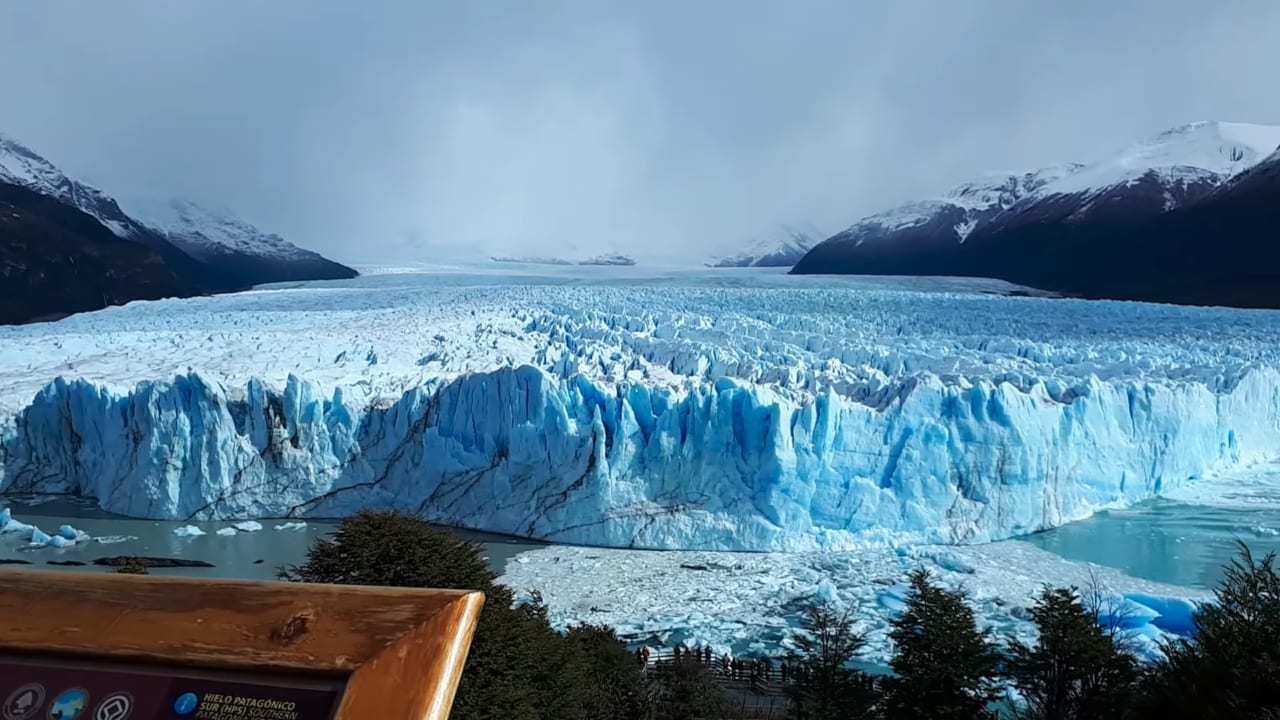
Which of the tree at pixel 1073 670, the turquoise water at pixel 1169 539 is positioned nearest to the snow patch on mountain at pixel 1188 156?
the turquoise water at pixel 1169 539

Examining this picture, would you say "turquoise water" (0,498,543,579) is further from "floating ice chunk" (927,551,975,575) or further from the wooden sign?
the wooden sign

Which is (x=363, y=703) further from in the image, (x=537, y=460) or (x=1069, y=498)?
(x=1069, y=498)

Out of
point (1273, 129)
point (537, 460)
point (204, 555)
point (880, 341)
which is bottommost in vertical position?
point (204, 555)

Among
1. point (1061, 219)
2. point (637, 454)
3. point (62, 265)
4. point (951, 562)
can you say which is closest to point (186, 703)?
point (951, 562)

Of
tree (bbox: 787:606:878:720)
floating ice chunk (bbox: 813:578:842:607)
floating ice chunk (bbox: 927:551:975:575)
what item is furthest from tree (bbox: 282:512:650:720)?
floating ice chunk (bbox: 927:551:975:575)

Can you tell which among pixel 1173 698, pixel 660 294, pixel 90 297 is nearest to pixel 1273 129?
pixel 660 294

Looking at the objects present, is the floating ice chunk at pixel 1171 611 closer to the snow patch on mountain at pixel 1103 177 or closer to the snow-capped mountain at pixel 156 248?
the snow-capped mountain at pixel 156 248

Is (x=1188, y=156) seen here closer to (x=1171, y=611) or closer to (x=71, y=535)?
(x=1171, y=611)
